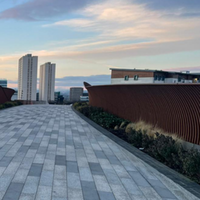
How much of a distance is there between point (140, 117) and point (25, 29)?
8.40 meters

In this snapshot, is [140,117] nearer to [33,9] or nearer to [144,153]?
[144,153]

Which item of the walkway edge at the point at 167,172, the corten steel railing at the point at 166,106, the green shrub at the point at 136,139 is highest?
the corten steel railing at the point at 166,106

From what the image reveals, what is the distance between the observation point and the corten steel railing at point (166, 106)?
7188 millimetres

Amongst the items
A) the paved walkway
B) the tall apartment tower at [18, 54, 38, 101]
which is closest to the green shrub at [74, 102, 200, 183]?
the paved walkway

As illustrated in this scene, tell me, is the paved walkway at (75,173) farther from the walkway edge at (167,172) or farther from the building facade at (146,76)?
the building facade at (146,76)

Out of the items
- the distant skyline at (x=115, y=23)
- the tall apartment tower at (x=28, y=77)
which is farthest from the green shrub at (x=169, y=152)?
the tall apartment tower at (x=28, y=77)

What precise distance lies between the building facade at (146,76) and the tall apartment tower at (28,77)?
4493 centimetres

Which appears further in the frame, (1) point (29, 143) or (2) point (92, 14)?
(2) point (92, 14)

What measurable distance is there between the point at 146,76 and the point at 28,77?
53.3 metres

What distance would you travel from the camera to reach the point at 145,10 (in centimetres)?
1127

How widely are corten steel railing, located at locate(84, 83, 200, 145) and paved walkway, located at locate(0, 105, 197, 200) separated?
2.11 meters

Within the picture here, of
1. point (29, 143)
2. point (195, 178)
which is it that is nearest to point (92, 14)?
point (29, 143)

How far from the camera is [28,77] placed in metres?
74.6

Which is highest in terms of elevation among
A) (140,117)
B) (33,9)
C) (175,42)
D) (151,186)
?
(33,9)
